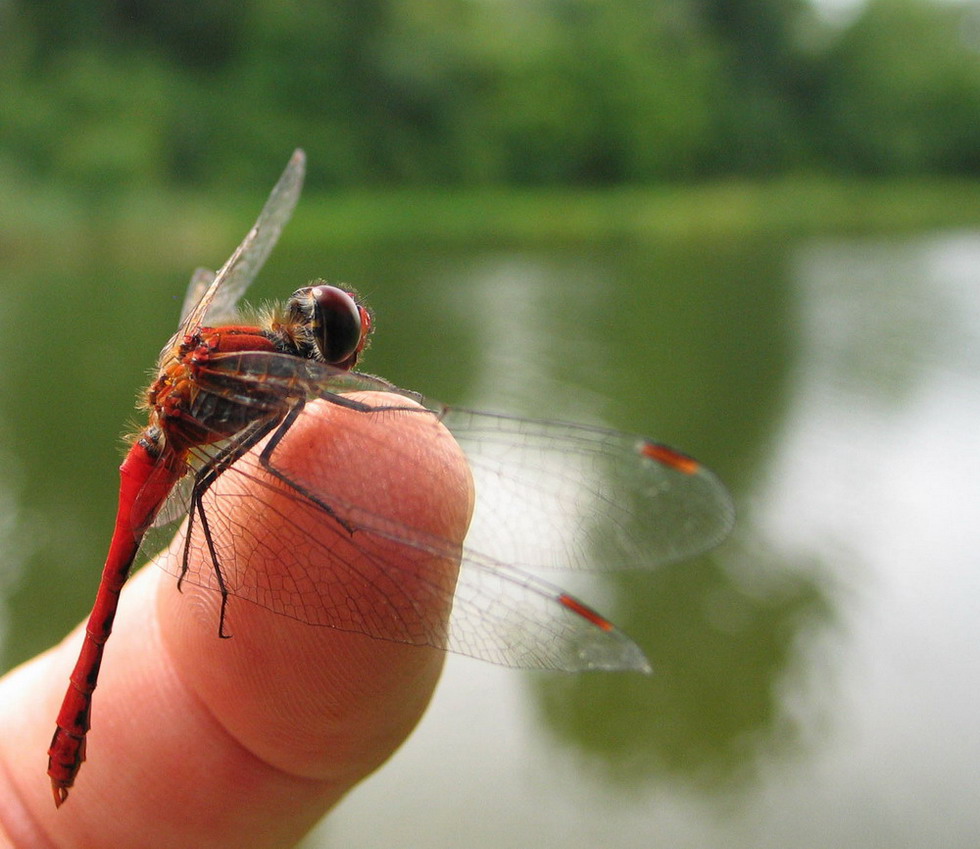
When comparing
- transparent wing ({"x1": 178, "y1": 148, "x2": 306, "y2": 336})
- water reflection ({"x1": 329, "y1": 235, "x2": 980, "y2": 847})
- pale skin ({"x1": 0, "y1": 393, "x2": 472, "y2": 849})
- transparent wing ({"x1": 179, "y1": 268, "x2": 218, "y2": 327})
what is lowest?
water reflection ({"x1": 329, "y1": 235, "x2": 980, "y2": 847})

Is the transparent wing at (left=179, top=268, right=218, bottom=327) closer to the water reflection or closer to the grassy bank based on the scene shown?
the water reflection

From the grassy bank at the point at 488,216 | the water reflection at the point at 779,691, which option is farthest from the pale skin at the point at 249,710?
the grassy bank at the point at 488,216

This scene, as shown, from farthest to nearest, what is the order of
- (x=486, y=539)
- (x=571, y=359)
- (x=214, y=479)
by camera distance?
(x=571, y=359)
(x=486, y=539)
(x=214, y=479)

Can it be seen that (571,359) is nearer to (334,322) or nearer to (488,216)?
(334,322)

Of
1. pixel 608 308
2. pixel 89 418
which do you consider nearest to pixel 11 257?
pixel 89 418

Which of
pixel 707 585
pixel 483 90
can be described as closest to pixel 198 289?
pixel 707 585

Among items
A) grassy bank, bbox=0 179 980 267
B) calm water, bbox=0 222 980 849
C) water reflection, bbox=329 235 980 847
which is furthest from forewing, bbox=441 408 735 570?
grassy bank, bbox=0 179 980 267
